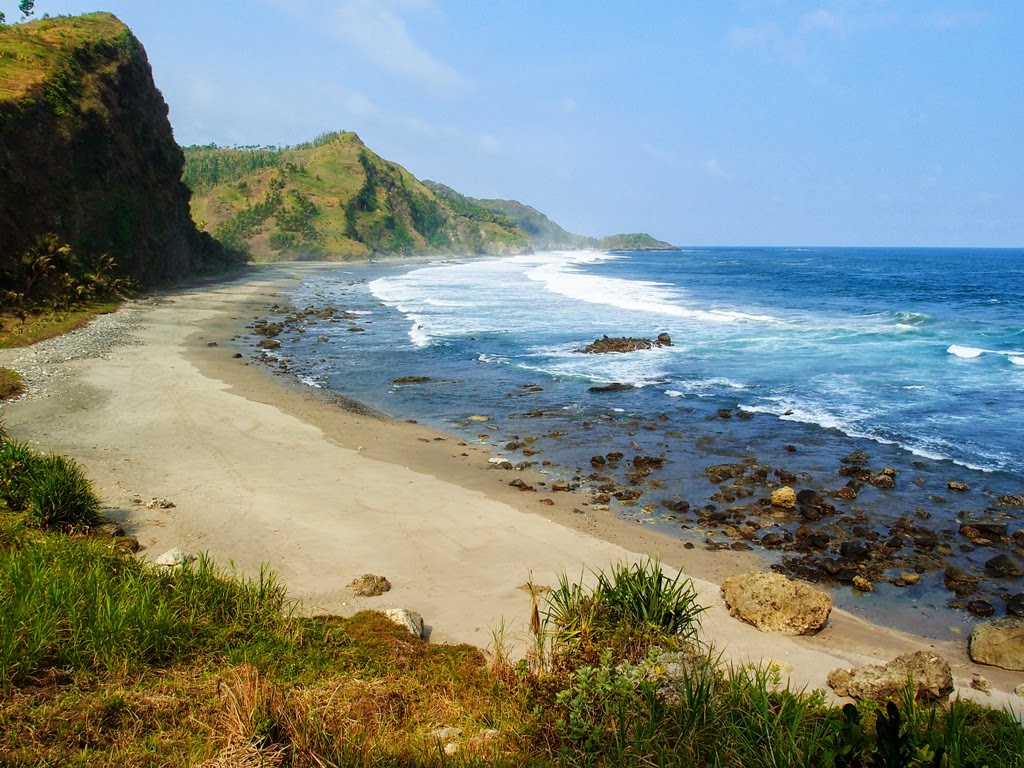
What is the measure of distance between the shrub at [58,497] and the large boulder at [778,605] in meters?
9.70

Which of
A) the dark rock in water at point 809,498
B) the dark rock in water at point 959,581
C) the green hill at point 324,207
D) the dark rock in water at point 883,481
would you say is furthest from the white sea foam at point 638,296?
the green hill at point 324,207

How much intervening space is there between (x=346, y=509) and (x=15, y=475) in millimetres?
5162

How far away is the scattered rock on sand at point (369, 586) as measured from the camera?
9305 mm

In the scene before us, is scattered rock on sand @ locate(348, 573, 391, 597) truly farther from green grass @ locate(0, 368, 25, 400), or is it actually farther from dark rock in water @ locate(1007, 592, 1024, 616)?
green grass @ locate(0, 368, 25, 400)

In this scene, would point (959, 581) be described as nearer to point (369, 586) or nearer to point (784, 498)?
point (784, 498)

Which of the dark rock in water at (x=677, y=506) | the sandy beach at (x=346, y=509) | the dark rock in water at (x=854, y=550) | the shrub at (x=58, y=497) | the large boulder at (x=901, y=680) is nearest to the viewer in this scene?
the large boulder at (x=901, y=680)

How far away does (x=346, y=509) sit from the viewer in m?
12.6

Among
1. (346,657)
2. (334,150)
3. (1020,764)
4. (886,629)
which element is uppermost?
(334,150)

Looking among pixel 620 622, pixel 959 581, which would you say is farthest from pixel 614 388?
pixel 620 622

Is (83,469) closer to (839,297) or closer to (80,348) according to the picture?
(80,348)

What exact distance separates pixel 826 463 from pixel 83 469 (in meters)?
16.5

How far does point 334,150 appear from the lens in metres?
142

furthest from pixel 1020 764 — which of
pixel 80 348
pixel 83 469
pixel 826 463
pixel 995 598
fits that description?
pixel 80 348

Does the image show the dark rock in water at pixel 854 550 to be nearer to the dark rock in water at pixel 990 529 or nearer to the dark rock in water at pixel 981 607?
the dark rock in water at pixel 981 607
